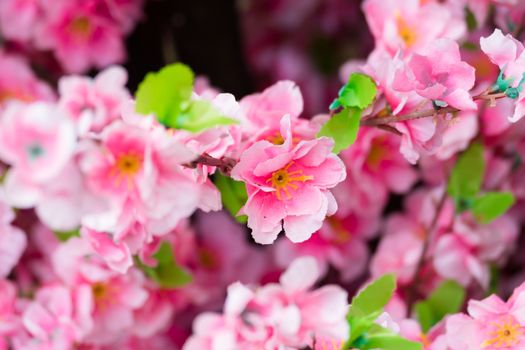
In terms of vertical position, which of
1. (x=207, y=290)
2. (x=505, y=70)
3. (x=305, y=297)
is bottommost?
(x=207, y=290)

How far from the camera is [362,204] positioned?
672mm

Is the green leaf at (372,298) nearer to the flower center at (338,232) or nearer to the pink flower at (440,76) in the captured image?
the pink flower at (440,76)

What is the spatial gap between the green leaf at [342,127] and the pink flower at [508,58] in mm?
74

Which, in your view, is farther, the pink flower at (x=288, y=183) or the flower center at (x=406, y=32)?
the flower center at (x=406, y=32)

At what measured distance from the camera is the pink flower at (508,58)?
425mm

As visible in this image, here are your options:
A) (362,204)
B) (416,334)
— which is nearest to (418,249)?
(362,204)

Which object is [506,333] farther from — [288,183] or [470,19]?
[470,19]

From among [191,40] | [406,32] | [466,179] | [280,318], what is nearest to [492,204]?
[466,179]

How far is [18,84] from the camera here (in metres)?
0.69

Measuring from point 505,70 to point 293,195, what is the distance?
5.1 inches

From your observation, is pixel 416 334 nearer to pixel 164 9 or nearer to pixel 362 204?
pixel 362 204

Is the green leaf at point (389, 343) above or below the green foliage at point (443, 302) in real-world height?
above

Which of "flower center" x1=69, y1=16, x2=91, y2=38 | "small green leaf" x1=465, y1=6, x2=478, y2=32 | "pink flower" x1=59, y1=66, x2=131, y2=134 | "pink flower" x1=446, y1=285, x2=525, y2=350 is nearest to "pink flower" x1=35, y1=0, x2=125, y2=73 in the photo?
"flower center" x1=69, y1=16, x2=91, y2=38

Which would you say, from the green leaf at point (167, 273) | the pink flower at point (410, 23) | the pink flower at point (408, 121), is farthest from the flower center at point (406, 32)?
the green leaf at point (167, 273)
